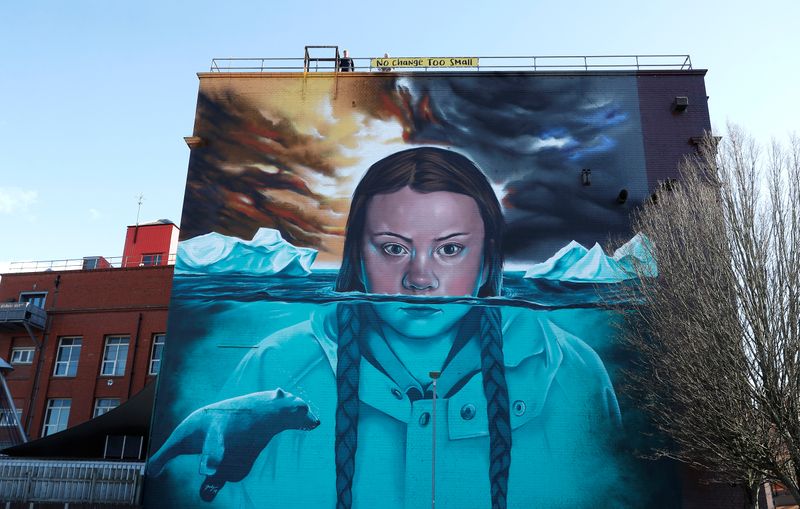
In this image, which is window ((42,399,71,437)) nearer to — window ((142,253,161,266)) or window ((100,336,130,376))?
window ((100,336,130,376))

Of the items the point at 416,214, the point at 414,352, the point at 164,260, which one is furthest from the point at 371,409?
the point at 164,260

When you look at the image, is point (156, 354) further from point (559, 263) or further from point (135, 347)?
point (559, 263)

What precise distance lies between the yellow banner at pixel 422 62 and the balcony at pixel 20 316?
16610 mm

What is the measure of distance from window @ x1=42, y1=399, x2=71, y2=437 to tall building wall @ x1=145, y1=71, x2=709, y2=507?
880 centimetres

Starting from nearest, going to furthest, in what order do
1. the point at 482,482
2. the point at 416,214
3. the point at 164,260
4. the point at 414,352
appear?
the point at 482,482 → the point at 414,352 → the point at 416,214 → the point at 164,260

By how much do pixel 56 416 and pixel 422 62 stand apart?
1942cm

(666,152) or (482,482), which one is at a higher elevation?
(666,152)

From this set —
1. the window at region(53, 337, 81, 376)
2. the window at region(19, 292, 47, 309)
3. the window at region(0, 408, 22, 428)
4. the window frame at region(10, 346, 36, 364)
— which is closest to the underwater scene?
the window at region(0, 408, 22, 428)

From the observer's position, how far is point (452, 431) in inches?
781

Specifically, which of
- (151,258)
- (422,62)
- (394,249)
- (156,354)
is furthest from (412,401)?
(151,258)

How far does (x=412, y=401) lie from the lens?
20141 millimetres

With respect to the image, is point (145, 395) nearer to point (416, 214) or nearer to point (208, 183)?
point (208, 183)

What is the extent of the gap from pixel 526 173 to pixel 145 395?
553 inches

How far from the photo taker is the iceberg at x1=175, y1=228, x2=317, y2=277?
72.1 ft
